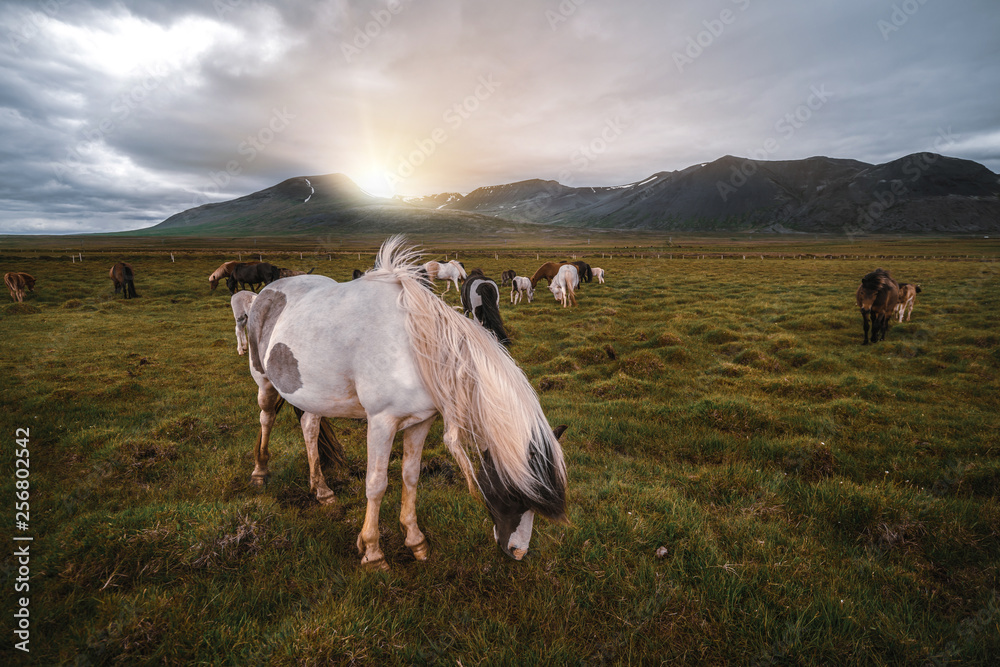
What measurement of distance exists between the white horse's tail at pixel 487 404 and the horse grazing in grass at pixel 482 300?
23.9 ft

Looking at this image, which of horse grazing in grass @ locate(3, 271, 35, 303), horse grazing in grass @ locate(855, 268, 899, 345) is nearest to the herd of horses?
horse grazing in grass @ locate(855, 268, 899, 345)

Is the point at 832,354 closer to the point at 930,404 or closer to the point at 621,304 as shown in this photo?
the point at 930,404

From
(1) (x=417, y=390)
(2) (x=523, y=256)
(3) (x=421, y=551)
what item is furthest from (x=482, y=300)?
(2) (x=523, y=256)

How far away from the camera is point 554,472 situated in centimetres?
331

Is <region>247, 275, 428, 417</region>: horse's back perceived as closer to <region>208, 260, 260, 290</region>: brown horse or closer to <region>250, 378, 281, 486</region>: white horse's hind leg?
<region>250, 378, 281, 486</region>: white horse's hind leg

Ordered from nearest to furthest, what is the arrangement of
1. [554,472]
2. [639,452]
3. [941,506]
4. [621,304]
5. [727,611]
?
[727,611], [554,472], [941,506], [639,452], [621,304]

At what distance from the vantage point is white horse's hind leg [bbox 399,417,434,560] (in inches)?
149

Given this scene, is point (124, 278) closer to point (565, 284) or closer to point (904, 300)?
point (565, 284)

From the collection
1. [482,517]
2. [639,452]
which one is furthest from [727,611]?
[639,452]

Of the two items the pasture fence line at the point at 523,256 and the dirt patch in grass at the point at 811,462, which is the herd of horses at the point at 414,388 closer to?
the dirt patch in grass at the point at 811,462

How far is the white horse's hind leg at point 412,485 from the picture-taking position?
12.4 ft

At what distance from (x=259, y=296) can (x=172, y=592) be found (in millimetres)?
3219

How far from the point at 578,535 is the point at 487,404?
181 centimetres

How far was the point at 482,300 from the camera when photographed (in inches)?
445
